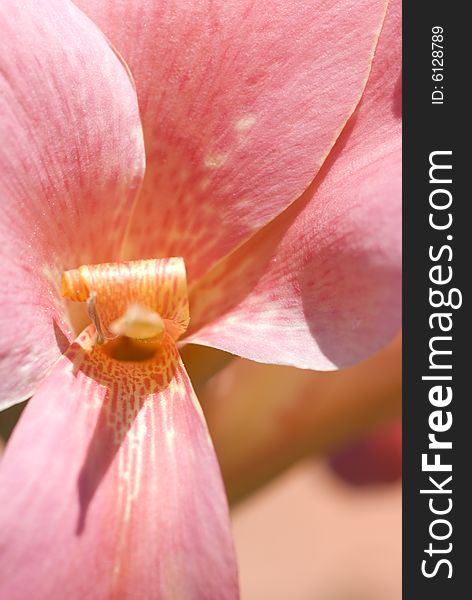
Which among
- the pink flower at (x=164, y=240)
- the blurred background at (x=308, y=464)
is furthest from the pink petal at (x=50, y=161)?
the blurred background at (x=308, y=464)

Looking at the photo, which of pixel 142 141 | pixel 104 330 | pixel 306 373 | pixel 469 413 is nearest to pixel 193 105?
pixel 142 141

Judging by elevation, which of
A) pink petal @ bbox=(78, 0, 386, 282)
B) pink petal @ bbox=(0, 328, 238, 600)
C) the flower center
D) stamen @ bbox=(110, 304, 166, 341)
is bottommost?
pink petal @ bbox=(0, 328, 238, 600)

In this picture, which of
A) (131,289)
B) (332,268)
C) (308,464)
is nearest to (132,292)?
(131,289)

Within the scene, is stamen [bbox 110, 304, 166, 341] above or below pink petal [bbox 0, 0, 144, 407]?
below

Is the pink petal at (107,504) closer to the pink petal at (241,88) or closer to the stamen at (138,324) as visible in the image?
the stamen at (138,324)

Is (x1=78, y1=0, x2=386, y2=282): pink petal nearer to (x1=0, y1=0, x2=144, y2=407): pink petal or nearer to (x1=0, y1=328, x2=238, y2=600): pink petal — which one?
(x1=0, y1=0, x2=144, y2=407): pink petal

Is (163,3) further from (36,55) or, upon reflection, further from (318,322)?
(318,322)

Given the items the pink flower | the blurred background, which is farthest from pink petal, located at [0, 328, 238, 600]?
the blurred background
